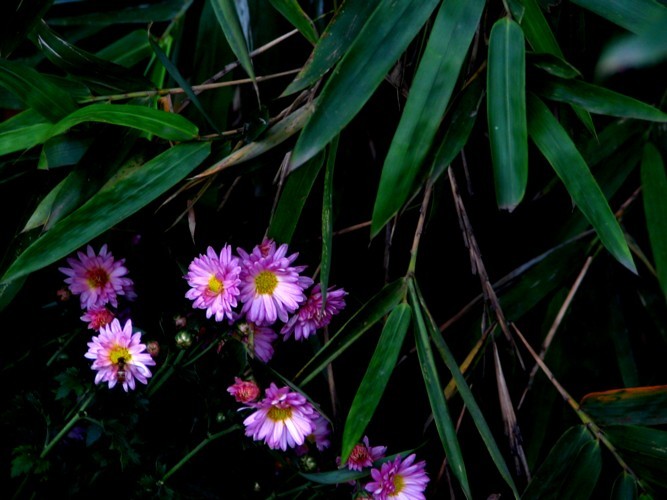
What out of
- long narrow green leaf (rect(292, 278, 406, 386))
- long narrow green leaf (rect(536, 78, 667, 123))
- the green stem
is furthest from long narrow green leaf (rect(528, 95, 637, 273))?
the green stem

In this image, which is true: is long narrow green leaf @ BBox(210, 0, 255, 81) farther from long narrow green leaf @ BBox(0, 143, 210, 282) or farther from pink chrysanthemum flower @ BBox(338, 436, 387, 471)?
pink chrysanthemum flower @ BBox(338, 436, 387, 471)

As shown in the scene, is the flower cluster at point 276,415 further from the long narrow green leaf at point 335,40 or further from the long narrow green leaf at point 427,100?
the long narrow green leaf at point 335,40

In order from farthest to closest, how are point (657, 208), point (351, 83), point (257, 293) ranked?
point (657, 208) < point (257, 293) < point (351, 83)

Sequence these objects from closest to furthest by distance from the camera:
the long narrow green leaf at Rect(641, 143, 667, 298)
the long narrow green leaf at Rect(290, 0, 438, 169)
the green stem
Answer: the long narrow green leaf at Rect(290, 0, 438, 169), the green stem, the long narrow green leaf at Rect(641, 143, 667, 298)

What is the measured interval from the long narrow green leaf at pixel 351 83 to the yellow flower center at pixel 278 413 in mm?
300

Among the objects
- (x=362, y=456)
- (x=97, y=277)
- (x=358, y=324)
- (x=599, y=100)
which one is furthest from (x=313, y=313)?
(x=599, y=100)

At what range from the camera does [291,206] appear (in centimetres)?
94

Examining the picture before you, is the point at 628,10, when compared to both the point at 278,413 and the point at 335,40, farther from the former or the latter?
the point at 278,413

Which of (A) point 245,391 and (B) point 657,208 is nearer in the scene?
(A) point 245,391

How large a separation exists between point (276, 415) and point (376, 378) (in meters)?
0.13

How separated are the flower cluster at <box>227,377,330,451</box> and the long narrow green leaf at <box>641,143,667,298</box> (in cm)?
57

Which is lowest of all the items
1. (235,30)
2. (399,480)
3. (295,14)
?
(399,480)

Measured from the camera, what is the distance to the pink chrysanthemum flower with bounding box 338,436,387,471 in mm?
882

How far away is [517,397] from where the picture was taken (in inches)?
48.0
